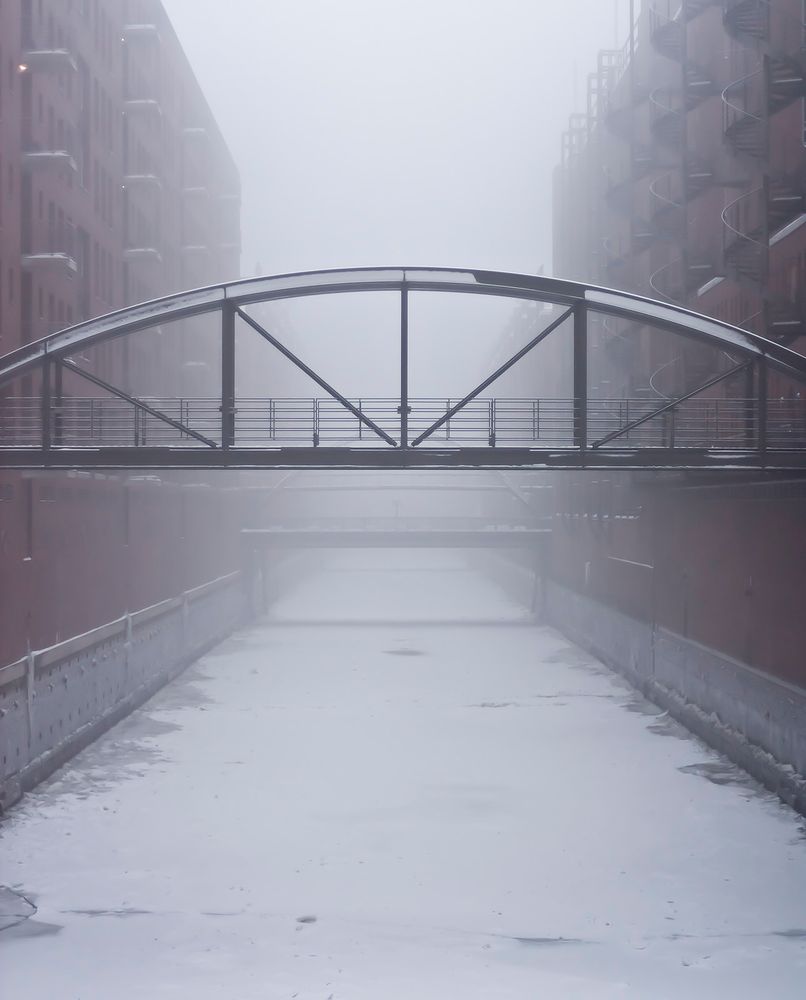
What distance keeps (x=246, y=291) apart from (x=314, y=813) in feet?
30.7

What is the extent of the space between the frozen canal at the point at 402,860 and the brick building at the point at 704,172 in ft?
32.4

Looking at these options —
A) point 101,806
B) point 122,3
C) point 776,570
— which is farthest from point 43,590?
point 122,3

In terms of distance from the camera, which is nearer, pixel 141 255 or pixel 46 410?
pixel 46 410

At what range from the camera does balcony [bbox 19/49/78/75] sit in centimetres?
2942

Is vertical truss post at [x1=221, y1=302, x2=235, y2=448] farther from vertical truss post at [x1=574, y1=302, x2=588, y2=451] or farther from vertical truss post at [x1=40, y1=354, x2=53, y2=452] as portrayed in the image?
vertical truss post at [x1=574, y1=302, x2=588, y2=451]

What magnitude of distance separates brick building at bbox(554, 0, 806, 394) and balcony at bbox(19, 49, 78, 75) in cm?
1426

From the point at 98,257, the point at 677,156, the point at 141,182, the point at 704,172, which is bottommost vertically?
the point at 98,257

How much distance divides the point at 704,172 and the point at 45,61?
1681cm

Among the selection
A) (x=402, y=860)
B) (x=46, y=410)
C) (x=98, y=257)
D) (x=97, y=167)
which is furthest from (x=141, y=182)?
(x=402, y=860)

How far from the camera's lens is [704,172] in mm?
35656

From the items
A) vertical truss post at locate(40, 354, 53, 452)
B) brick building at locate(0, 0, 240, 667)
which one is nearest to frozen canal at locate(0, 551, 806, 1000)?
brick building at locate(0, 0, 240, 667)

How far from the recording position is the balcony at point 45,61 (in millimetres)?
29422

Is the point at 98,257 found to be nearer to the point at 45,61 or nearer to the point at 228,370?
the point at 45,61

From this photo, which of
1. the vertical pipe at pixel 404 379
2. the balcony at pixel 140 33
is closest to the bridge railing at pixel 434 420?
the vertical pipe at pixel 404 379
